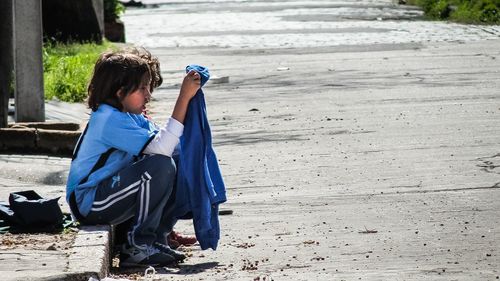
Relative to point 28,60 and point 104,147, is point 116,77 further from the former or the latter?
point 28,60

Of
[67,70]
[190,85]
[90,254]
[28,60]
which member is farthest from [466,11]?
[90,254]

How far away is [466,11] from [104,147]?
17.5 meters

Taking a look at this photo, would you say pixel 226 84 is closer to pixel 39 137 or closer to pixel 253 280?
pixel 39 137

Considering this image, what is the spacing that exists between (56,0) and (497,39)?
6.46 meters

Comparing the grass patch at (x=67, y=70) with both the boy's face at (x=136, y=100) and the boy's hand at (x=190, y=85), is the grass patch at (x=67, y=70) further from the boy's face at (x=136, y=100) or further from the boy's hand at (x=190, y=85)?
the boy's hand at (x=190, y=85)

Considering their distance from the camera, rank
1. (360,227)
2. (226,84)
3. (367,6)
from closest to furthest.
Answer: (360,227)
(226,84)
(367,6)

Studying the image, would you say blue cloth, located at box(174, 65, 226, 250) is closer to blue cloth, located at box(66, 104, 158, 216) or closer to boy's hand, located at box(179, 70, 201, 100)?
boy's hand, located at box(179, 70, 201, 100)

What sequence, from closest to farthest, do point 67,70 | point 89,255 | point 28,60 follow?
point 89,255, point 28,60, point 67,70

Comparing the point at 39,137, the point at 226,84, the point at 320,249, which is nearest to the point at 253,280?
the point at 320,249

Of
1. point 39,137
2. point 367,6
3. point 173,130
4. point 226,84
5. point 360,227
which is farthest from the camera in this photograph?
point 367,6

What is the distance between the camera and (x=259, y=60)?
17203 millimetres

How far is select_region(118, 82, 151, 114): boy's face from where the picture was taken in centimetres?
658

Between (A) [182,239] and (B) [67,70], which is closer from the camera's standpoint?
(A) [182,239]

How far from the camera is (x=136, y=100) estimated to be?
6594mm
